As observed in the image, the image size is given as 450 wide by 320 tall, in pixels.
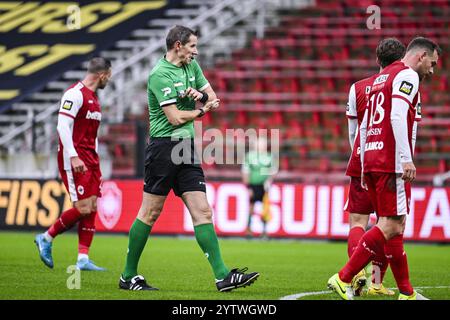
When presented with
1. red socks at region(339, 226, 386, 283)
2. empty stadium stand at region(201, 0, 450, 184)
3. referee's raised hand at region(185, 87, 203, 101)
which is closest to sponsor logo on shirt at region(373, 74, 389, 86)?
red socks at region(339, 226, 386, 283)

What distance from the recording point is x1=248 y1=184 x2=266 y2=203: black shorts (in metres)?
18.1

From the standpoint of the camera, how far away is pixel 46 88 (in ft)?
83.2

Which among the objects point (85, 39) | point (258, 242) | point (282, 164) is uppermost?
point (85, 39)

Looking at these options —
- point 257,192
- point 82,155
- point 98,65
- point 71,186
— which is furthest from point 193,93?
point 257,192

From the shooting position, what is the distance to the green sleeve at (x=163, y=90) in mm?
8289

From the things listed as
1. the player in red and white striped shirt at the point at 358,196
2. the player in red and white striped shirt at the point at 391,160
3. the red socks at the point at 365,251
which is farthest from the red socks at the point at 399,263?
the player in red and white striped shirt at the point at 358,196

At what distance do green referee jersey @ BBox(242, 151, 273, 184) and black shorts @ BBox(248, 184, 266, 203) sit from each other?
0.08 meters

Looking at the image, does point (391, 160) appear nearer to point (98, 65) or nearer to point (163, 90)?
point (163, 90)

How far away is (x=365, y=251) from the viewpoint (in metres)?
7.58

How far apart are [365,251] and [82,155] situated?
4.32 meters

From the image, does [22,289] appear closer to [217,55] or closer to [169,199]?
[169,199]
